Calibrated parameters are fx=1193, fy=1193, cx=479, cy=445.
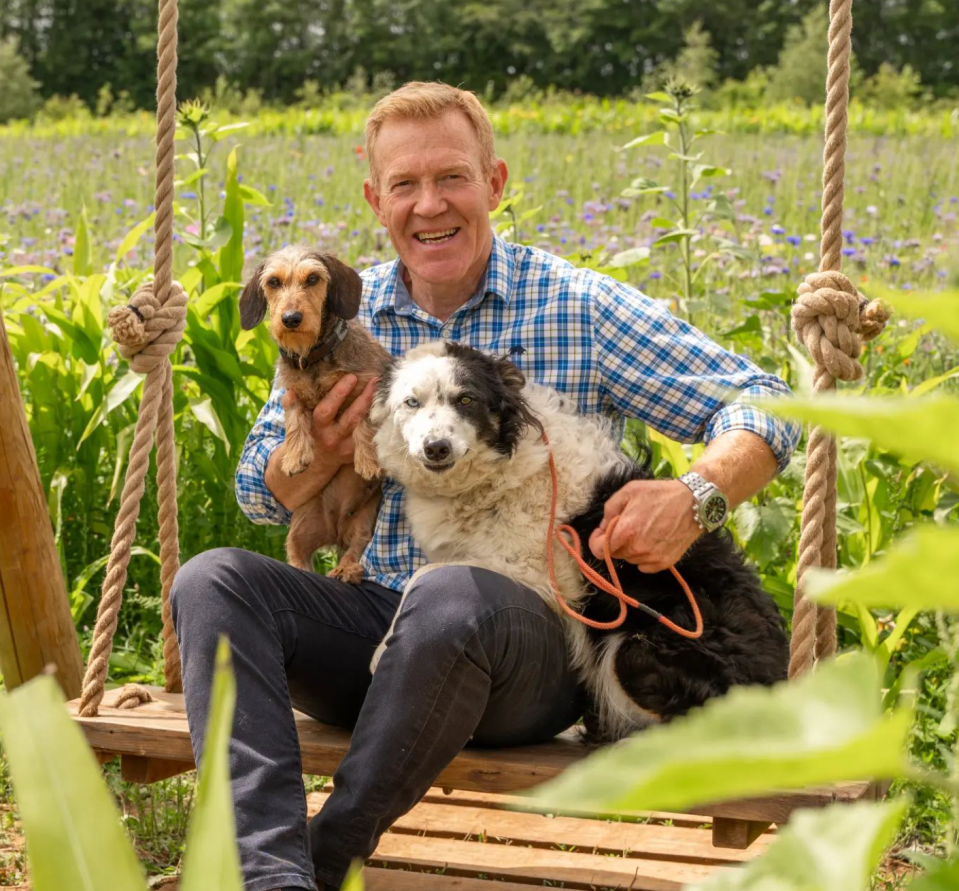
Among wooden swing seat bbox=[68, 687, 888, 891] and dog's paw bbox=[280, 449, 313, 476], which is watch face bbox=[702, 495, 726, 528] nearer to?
wooden swing seat bbox=[68, 687, 888, 891]

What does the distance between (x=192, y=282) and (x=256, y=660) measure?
2.17 m

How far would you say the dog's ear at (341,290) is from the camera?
274cm

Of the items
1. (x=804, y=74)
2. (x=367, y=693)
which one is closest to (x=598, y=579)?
(x=367, y=693)

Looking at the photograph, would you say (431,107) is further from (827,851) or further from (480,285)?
(827,851)

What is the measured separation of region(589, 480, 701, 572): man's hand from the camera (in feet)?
8.18

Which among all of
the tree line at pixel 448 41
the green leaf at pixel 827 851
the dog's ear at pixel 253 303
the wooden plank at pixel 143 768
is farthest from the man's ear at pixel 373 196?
the tree line at pixel 448 41

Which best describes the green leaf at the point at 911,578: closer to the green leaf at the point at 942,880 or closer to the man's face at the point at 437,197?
the green leaf at the point at 942,880

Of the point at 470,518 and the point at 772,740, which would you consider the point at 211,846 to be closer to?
the point at 772,740

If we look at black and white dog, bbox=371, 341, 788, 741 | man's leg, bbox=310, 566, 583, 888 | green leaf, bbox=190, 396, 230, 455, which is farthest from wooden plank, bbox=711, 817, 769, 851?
green leaf, bbox=190, 396, 230, 455

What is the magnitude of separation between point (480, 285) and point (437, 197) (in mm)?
240

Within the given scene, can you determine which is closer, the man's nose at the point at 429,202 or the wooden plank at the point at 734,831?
the wooden plank at the point at 734,831

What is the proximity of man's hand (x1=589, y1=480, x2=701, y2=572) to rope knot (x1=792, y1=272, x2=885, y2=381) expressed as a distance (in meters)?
0.41

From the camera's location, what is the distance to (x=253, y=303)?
2.82 meters

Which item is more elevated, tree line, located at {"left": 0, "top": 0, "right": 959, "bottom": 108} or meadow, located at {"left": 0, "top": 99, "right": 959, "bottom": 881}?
tree line, located at {"left": 0, "top": 0, "right": 959, "bottom": 108}
